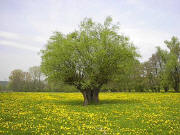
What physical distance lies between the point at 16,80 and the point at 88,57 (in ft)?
265

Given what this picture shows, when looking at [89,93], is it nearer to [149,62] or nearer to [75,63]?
[75,63]

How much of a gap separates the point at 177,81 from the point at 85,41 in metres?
44.0

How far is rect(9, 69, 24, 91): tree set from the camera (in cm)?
9400

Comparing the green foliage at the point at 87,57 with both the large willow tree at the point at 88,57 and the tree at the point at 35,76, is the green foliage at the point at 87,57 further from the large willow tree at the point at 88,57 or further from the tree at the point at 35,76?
the tree at the point at 35,76

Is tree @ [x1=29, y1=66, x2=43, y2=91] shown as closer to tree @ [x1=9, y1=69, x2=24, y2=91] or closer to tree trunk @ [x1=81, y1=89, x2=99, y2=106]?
tree @ [x1=9, y1=69, x2=24, y2=91]

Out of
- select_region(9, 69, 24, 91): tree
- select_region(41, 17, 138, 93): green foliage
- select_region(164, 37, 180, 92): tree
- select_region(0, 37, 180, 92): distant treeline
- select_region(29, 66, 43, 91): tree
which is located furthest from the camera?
select_region(29, 66, 43, 91): tree

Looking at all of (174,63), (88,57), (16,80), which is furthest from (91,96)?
(16,80)

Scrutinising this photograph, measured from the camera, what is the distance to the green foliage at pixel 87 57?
26.0 m

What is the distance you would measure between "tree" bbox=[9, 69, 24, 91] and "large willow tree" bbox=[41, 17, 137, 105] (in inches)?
2920

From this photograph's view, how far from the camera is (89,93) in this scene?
28953 millimetres

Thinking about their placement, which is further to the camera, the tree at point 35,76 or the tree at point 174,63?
the tree at point 35,76

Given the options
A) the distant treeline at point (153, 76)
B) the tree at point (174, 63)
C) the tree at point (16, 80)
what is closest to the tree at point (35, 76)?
the distant treeline at point (153, 76)

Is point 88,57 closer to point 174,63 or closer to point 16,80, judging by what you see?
point 174,63

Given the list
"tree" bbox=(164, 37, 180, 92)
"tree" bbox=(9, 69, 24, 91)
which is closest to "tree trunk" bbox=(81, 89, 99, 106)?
"tree" bbox=(164, 37, 180, 92)
